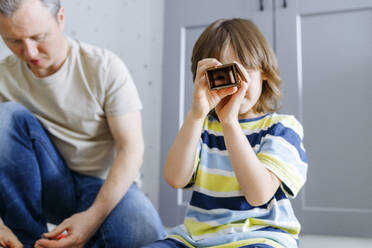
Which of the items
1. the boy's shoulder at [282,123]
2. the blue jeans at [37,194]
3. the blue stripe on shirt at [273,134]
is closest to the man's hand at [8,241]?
the blue jeans at [37,194]

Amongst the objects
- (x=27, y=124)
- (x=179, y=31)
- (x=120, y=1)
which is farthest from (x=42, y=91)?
(x=179, y=31)

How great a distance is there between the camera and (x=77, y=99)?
1.03 metres

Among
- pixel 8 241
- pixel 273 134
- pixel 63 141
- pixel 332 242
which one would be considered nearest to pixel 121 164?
pixel 63 141

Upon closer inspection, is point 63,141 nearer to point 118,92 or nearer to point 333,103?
point 118,92

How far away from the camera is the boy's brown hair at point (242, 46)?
0.74 meters

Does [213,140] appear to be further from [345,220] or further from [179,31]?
[179,31]

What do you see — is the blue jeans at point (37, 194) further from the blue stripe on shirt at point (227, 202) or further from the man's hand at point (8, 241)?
the blue stripe on shirt at point (227, 202)

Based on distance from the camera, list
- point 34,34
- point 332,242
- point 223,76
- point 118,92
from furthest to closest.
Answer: point 332,242, point 118,92, point 34,34, point 223,76

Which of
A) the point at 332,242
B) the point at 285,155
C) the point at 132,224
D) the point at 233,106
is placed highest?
the point at 233,106

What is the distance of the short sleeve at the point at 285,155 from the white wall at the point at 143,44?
3.24 ft

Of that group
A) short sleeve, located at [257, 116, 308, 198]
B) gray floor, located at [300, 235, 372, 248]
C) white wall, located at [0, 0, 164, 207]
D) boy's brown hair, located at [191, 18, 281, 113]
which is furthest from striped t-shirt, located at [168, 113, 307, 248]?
white wall, located at [0, 0, 164, 207]

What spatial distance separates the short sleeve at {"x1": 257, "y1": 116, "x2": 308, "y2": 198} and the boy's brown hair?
11 cm

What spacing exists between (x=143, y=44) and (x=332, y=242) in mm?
→ 1274

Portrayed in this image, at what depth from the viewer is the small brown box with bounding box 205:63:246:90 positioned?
62cm
